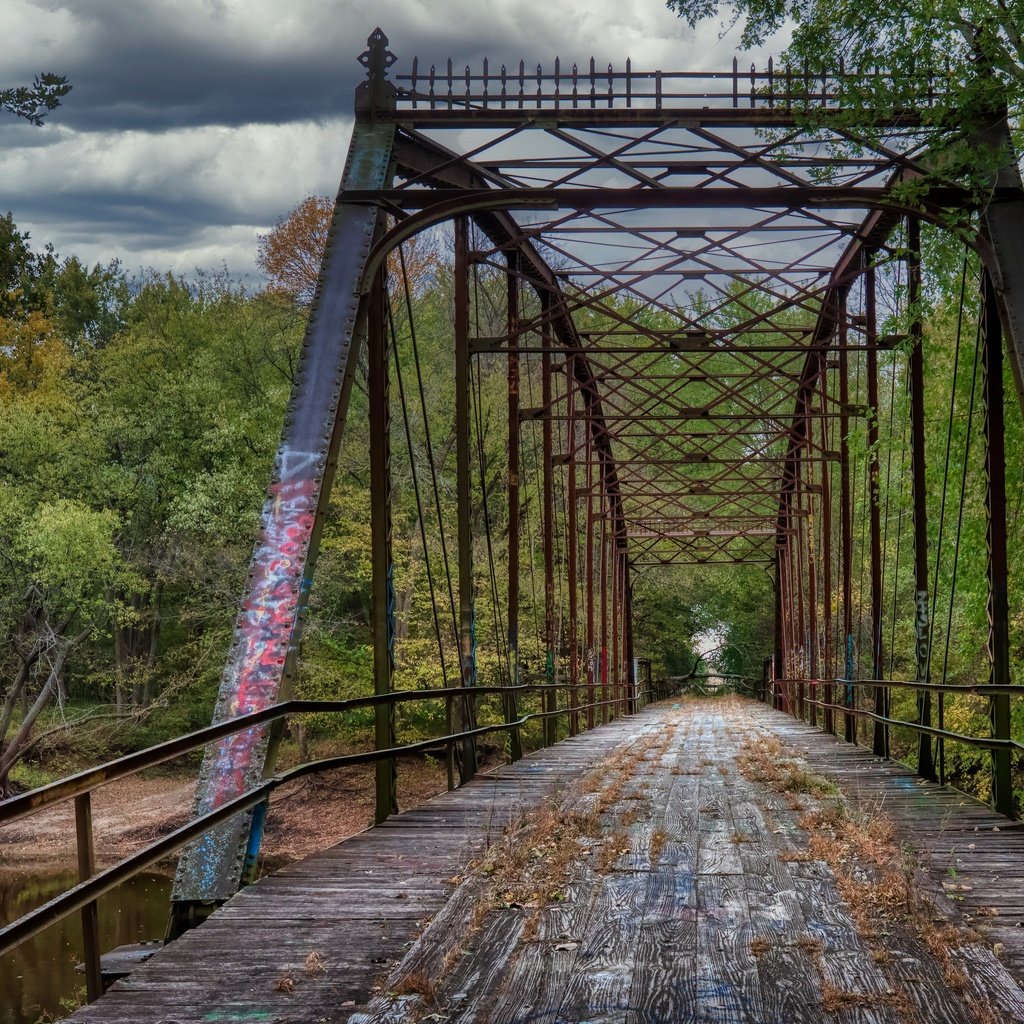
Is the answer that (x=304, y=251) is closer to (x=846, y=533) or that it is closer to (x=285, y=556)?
(x=846, y=533)

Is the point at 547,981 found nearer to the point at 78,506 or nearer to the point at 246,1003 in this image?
the point at 246,1003

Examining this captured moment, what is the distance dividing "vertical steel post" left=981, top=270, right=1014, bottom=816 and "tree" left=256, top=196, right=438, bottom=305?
26.1 meters

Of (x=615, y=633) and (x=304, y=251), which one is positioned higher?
(x=304, y=251)

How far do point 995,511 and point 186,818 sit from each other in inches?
820

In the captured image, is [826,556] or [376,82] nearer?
[376,82]

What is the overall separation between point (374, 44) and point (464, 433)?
3.80 meters

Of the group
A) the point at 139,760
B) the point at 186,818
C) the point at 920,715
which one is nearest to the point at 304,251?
the point at 186,818

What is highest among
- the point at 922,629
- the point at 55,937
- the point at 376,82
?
the point at 376,82

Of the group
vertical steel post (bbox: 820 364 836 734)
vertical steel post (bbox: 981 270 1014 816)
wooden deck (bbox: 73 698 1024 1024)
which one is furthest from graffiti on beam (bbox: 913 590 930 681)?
vertical steel post (bbox: 820 364 836 734)

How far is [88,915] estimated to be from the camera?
4316 millimetres

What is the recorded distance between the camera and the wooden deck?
3.98 m

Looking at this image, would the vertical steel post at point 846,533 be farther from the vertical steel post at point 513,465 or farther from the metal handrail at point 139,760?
the metal handrail at point 139,760

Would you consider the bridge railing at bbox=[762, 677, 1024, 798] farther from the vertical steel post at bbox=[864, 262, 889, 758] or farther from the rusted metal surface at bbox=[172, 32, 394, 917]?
the rusted metal surface at bbox=[172, 32, 394, 917]

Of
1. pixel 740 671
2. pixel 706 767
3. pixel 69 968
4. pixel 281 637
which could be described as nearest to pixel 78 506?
pixel 69 968
